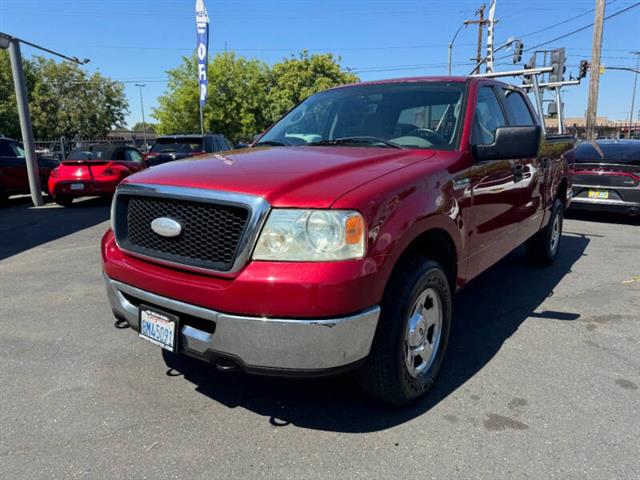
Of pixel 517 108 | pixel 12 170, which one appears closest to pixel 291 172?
pixel 517 108

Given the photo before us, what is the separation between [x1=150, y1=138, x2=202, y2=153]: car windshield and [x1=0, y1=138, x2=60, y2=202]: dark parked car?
2.97m

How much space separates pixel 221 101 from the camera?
119ft

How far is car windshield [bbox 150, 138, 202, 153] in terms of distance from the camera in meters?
11.6

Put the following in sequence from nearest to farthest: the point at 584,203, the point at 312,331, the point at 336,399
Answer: the point at 312,331 < the point at 336,399 < the point at 584,203

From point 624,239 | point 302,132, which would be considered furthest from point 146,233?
point 624,239

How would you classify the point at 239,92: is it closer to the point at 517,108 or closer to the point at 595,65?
the point at 595,65

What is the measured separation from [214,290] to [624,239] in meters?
7.13

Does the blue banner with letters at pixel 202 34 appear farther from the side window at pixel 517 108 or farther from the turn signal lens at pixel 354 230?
the turn signal lens at pixel 354 230

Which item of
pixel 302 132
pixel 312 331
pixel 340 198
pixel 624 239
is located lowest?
pixel 624 239

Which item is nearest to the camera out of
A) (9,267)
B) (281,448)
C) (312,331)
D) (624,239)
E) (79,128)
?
(312,331)

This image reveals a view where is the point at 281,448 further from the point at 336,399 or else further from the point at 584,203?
the point at 584,203

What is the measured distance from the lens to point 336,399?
9.20 feet

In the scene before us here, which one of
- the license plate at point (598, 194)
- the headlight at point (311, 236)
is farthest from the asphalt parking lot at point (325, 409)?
the license plate at point (598, 194)

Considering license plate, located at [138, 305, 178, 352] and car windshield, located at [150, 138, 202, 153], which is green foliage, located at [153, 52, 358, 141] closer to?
car windshield, located at [150, 138, 202, 153]
